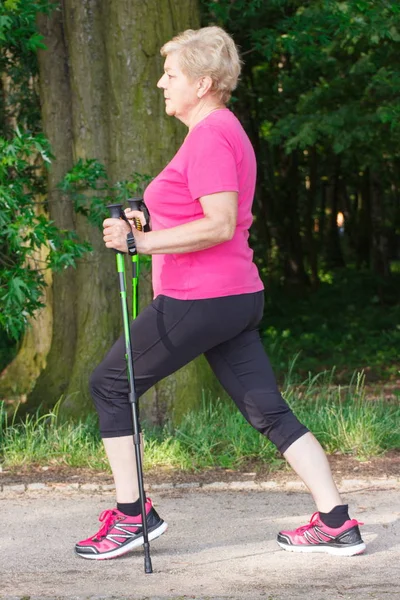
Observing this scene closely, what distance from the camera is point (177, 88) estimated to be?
4578 mm

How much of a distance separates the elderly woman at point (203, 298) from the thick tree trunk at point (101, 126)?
2.83m

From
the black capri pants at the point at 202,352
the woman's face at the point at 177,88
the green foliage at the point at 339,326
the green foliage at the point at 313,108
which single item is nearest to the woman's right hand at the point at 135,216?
the black capri pants at the point at 202,352

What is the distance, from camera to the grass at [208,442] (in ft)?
21.9

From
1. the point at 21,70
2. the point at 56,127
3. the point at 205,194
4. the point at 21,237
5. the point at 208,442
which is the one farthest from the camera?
the point at 21,70

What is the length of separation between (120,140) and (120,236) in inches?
130

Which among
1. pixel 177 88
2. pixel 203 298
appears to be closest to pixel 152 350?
pixel 203 298

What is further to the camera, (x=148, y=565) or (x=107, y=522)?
(x=107, y=522)

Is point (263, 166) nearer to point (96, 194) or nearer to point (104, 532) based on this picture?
point (96, 194)

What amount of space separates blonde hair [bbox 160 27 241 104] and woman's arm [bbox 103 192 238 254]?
539 mm

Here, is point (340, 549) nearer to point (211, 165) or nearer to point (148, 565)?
point (148, 565)

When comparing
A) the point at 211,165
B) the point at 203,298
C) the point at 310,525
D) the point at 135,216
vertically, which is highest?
the point at 211,165

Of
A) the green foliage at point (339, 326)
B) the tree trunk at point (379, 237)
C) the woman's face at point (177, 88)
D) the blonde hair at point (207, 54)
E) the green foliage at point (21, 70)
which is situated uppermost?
the green foliage at point (21, 70)

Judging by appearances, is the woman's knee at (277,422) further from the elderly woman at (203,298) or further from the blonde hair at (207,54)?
the blonde hair at (207,54)

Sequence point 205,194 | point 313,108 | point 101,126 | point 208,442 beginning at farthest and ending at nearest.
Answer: point 313,108 → point 101,126 → point 208,442 → point 205,194
